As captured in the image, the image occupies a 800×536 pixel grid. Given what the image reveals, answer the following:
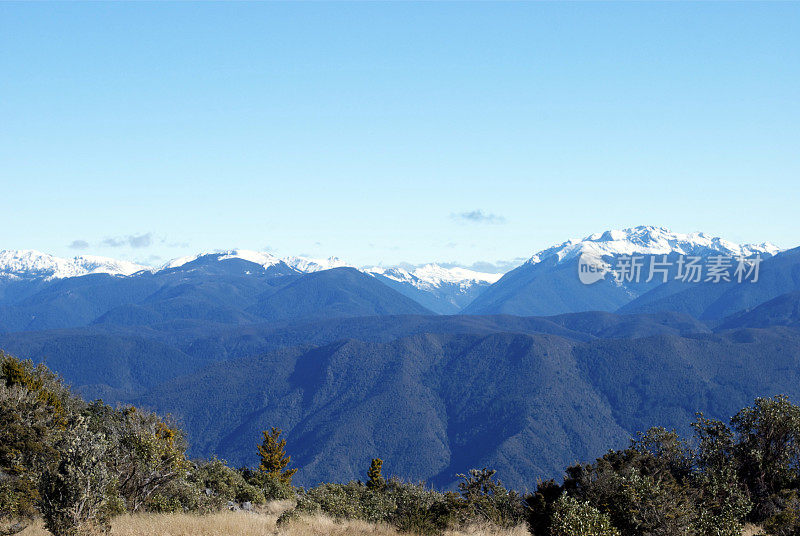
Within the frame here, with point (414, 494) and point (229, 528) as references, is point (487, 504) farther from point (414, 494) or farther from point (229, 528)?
point (229, 528)

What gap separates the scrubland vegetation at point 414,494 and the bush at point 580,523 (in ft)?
0.18

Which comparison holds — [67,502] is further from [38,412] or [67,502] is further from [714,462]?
[714,462]

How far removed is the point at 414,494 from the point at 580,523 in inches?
577

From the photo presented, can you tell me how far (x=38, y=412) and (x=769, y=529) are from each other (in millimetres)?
42632

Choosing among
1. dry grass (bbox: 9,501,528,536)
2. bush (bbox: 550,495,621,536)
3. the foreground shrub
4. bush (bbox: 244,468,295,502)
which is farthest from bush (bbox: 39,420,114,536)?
bush (bbox: 244,468,295,502)

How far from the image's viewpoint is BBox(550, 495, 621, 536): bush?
22.2 meters

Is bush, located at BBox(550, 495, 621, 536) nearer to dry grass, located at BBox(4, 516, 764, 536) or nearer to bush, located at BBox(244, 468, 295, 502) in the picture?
dry grass, located at BBox(4, 516, 764, 536)

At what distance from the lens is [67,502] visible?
2006 cm

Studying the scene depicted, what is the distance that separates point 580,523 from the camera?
2225cm

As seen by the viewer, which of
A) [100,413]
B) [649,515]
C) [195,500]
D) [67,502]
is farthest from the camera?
[100,413]

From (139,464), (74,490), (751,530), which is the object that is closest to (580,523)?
(74,490)

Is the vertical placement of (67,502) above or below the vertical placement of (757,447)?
above

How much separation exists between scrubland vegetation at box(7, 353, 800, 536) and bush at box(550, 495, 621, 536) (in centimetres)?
5

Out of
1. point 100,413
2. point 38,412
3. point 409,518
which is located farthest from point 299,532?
point 100,413
